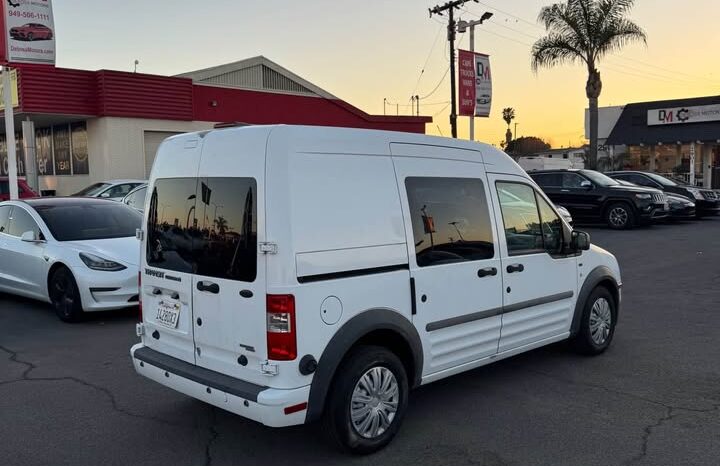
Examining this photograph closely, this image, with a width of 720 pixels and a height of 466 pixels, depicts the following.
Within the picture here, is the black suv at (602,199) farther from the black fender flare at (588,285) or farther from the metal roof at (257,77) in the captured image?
the black fender flare at (588,285)

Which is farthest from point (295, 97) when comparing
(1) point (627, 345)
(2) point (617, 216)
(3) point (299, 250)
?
(3) point (299, 250)

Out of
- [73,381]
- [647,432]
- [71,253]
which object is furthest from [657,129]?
[73,381]

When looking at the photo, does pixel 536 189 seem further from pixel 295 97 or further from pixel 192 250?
pixel 295 97

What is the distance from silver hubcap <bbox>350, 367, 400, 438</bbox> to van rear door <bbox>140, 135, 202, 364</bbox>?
1136 mm

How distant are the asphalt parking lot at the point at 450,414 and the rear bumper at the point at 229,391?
16.5 inches

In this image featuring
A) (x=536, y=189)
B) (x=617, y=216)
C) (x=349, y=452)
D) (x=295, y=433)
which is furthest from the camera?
(x=617, y=216)

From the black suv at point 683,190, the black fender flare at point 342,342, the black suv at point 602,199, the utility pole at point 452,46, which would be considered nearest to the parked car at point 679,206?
the black suv at point 602,199

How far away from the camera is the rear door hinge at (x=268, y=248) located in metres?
3.70

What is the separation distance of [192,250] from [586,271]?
3.61 meters

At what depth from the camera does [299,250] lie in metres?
3.73

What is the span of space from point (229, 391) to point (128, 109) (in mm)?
20742

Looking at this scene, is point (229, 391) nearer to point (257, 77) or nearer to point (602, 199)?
point (602, 199)

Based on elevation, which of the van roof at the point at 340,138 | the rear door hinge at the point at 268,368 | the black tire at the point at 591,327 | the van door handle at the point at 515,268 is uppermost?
the van roof at the point at 340,138

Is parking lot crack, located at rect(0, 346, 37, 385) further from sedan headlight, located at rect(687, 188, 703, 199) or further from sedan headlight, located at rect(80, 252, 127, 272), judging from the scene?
sedan headlight, located at rect(687, 188, 703, 199)
